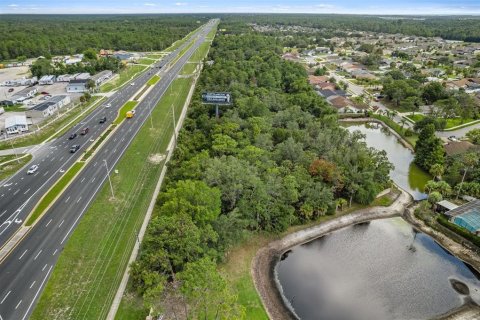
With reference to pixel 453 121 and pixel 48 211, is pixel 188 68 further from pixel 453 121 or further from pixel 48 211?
pixel 48 211

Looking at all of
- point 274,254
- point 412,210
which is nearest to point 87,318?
point 274,254

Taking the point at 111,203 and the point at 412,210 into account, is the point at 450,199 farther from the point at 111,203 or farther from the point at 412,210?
the point at 111,203

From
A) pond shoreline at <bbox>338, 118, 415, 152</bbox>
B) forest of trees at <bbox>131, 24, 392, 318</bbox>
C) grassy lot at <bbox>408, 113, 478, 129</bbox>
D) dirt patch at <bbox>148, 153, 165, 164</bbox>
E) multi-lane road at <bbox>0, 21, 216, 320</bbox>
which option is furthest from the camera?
grassy lot at <bbox>408, 113, 478, 129</bbox>

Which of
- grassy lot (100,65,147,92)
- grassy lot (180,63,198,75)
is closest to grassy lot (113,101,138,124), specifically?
grassy lot (100,65,147,92)

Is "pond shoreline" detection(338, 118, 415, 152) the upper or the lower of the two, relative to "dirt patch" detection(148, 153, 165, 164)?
lower

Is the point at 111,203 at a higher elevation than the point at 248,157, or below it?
below

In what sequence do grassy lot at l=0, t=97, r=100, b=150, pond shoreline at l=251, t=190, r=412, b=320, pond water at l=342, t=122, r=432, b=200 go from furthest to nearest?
1. grassy lot at l=0, t=97, r=100, b=150
2. pond water at l=342, t=122, r=432, b=200
3. pond shoreline at l=251, t=190, r=412, b=320

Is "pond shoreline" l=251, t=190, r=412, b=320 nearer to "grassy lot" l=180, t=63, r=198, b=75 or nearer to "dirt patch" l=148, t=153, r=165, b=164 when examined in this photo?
"dirt patch" l=148, t=153, r=165, b=164
